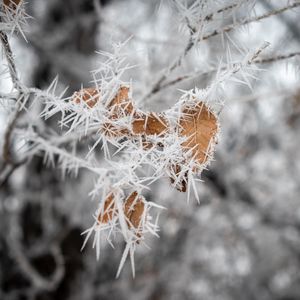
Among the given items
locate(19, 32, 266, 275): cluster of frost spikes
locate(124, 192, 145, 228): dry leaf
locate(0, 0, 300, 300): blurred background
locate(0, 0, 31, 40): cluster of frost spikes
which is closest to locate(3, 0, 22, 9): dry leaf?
locate(0, 0, 31, 40): cluster of frost spikes

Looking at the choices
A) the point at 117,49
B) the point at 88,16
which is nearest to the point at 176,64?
the point at 117,49

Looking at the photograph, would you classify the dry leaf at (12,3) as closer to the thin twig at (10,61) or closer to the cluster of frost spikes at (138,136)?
the thin twig at (10,61)

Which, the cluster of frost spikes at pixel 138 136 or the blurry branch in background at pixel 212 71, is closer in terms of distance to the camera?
the cluster of frost spikes at pixel 138 136

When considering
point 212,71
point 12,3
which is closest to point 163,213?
point 212,71

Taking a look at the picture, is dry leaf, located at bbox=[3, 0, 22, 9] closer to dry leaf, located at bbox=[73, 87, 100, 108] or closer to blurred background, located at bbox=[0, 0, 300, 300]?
Result: dry leaf, located at bbox=[73, 87, 100, 108]

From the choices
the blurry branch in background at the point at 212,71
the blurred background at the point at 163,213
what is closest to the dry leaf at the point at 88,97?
the blurry branch in background at the point at 212,71

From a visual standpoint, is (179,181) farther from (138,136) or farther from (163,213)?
(163,213)

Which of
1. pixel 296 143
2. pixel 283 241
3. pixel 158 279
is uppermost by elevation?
pixel 296 143

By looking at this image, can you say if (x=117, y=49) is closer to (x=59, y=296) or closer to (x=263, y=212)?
(x=263, y=212)
